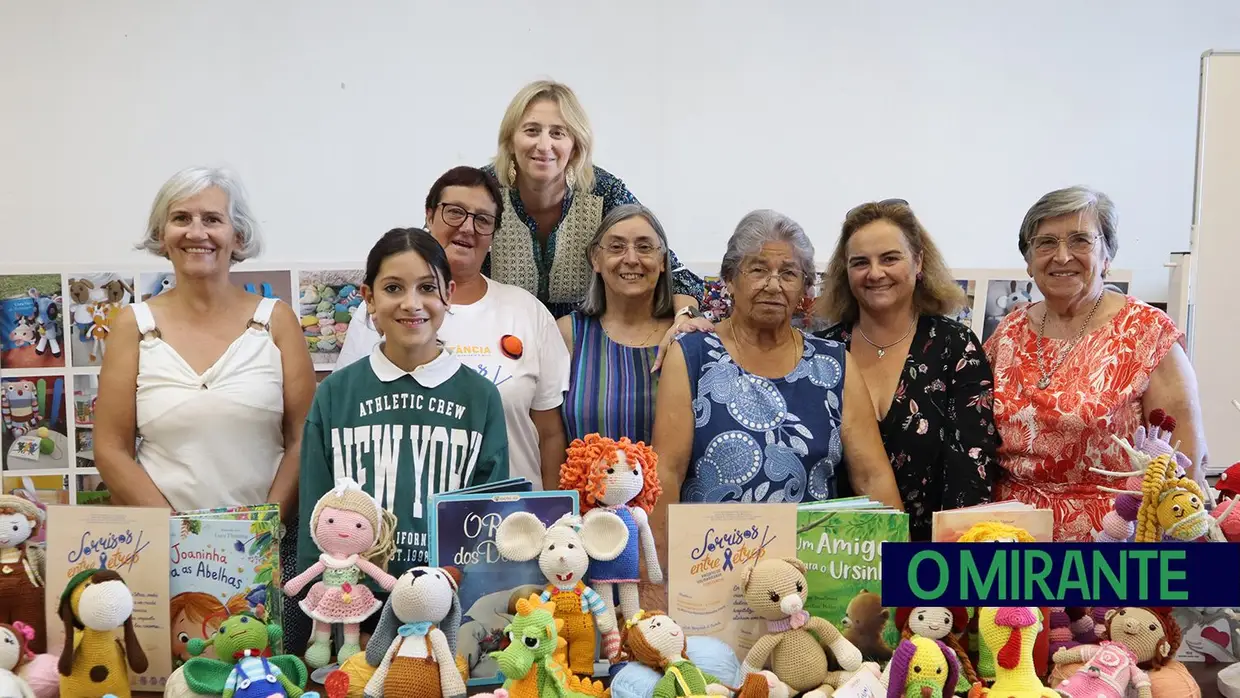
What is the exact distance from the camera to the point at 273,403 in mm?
2143

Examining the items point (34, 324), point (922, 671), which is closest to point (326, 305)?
point (34, 324)

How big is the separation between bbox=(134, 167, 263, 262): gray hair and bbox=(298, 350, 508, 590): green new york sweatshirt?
526mm

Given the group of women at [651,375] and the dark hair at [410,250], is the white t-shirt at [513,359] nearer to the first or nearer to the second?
the group of women at [651,375]

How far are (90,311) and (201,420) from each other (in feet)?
4.04

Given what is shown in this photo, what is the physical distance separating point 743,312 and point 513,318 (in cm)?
56

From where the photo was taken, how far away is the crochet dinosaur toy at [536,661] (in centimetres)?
147

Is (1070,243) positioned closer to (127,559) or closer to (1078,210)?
(1078,210)

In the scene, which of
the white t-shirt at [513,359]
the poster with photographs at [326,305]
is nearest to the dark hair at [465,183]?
the white t-shirt at [513,359]

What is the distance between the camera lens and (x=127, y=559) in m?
1.66

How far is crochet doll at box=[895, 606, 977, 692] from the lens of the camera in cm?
154

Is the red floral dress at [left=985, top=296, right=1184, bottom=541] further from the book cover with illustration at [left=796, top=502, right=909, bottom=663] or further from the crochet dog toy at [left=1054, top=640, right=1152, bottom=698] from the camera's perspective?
the book cover with illustration at [left=796, top=502, right=909, bottom=663]

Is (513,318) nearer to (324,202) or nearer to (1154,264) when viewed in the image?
(324,202)

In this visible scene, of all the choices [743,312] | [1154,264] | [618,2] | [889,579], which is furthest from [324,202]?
[1154,264]

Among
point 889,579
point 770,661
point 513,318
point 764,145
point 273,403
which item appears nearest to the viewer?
point 889,579
